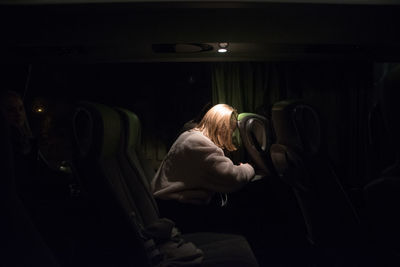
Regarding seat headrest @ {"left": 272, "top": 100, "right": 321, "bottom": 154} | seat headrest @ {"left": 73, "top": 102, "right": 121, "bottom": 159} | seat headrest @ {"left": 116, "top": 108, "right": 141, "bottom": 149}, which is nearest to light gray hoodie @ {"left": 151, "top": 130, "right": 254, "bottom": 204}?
seat headrest @ {"left": 116, "top": 108, "right": 141, "bottom": 149}

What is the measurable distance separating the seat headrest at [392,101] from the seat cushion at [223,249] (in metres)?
0.76

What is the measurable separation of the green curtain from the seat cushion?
0.98 meters

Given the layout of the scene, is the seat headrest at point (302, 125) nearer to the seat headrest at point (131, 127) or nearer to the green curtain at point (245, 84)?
the seat headrest at point (131, 127)

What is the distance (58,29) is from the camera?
201cm

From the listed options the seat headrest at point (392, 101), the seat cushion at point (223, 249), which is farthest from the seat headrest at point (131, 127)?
the seat headrest at point (392, 101)

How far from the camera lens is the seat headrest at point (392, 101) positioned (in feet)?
3.09

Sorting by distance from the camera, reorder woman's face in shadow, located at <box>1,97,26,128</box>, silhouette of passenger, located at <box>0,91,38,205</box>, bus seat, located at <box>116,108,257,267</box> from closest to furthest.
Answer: bus seat, located at <box>116,108,257,267</box> → silhouette of passenger, located at <box>0,91,38,205</box> → woman's face in shadow, located at <box>1,97,26,128</box>

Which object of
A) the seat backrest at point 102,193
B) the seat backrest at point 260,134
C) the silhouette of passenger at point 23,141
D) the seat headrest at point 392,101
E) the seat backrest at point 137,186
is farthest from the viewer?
the silhouette of passenger at point 23,141

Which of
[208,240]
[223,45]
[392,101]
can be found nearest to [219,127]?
[223,45]

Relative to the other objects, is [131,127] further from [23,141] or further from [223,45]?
[23,141]

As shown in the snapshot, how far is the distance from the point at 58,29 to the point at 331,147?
5.87 feet

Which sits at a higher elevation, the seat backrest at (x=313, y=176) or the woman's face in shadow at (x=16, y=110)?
the woman's face in shadow at (x=16, y=110)

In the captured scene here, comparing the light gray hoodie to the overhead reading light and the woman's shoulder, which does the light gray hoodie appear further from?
the overhead reading light

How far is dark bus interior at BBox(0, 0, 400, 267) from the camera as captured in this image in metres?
1.20
